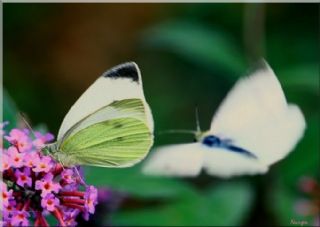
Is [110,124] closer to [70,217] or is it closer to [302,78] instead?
[70,217]

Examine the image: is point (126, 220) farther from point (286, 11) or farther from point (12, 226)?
point (286, 11)

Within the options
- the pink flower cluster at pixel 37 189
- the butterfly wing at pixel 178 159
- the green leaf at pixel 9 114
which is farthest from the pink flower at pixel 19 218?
the green leaf at pixel 9 114

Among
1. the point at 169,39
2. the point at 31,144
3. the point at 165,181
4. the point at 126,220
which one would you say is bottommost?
the point at 126,220

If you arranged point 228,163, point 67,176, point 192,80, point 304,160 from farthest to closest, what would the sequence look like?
point 192,80 < point 304,160 < point 228,163 < point 67,176

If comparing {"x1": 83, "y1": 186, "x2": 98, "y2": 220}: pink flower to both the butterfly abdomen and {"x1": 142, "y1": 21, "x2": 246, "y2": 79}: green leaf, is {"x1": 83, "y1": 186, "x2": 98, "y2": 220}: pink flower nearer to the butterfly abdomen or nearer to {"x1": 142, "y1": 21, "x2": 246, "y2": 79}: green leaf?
the butterfly abdomen

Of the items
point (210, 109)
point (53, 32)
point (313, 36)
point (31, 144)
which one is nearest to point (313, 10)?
point (313, 36)

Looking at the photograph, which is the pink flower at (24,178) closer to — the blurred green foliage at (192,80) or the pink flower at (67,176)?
the pink flower at (67,176)

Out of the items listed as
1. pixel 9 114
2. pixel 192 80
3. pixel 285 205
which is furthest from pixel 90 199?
→ pixel 192 80
